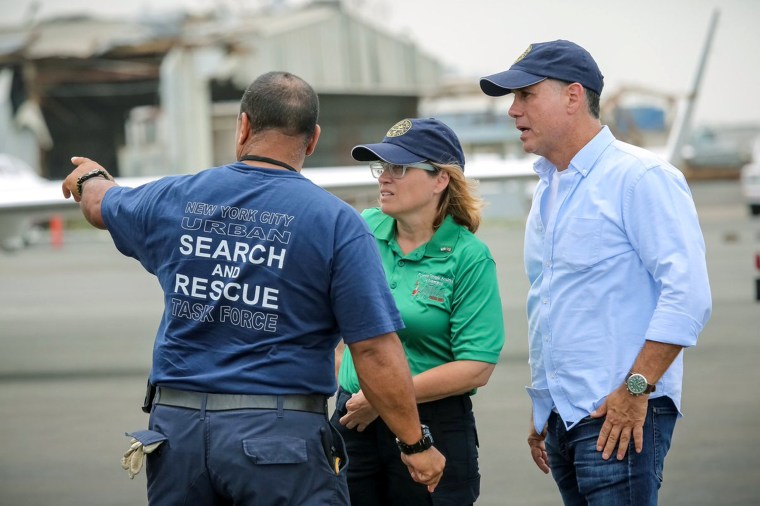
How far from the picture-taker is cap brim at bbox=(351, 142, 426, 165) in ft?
12.0

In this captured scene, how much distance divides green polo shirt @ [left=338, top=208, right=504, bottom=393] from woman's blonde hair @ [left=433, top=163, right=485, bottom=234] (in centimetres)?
12

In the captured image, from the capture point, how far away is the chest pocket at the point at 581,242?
3252mm

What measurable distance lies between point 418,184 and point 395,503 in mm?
1104

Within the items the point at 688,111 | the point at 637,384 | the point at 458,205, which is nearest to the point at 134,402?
the point at 458,205

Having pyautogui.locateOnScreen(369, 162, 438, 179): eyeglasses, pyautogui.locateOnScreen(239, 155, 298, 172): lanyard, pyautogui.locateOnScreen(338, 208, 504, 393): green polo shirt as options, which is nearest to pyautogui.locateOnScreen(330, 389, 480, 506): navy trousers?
pyautogui.locateOnScreen(338, 208, 504, 393): green polo shirt

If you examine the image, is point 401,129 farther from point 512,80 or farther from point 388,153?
point 512,80

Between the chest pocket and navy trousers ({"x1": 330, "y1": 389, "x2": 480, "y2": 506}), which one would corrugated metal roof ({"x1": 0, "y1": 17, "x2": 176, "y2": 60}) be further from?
the chest pocket

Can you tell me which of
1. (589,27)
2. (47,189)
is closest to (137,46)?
(589,27)

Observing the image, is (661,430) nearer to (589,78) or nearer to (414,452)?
(414,452)

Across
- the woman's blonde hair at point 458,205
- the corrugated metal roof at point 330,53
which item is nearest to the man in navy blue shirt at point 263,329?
the woman's blonde hair at point 458,205

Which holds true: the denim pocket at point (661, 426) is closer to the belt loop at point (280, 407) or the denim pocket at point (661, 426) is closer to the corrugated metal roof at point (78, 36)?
the belt loop at point (280, 407)

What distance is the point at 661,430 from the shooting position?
326 centimetres

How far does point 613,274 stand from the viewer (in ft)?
10.6

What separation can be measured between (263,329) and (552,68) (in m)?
1.22
